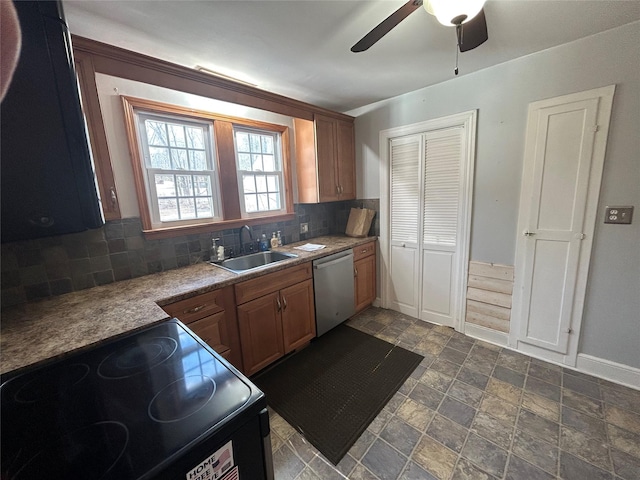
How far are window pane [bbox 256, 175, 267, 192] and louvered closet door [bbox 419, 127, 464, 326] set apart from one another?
1.60m

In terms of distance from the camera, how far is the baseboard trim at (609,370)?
5.76 feet

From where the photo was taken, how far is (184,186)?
2.07m

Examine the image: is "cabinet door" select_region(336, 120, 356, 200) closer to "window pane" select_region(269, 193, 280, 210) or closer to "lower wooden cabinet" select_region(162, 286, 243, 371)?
"window pane" select_region(269, 193, 280, 210)

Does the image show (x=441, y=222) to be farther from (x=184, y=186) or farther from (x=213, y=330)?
(x=184, y=186)

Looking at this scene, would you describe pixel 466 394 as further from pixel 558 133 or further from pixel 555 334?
pixel 558 133

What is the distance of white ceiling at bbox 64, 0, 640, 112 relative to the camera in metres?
1.32

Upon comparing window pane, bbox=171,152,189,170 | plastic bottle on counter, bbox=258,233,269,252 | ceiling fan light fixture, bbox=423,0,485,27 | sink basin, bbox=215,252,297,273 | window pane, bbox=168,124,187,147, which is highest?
ceiling fan light fixture, bbox=423,0,485,27

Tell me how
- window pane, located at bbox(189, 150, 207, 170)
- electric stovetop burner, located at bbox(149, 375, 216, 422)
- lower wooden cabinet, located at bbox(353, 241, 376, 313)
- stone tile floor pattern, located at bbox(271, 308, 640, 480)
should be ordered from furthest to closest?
1. lower wooden cabinet, located at bbox(353, 241, 376, 313)
2. window pane, located at bbox(189, 150, 207, 170)
3. stone tile floor pattern, located at bbox(271, 308, 640, 480)
4. electric stovetop burner, located at bbox(149, 375, 216, 422)

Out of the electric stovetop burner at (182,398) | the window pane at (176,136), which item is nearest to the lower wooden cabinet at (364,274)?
the window pane at (176,136)

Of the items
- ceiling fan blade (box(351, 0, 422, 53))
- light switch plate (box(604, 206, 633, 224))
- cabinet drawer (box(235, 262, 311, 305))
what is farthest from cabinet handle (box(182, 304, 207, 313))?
light switch plate (box(604, 206, 633, 224))

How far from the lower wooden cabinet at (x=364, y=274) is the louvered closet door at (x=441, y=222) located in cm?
56

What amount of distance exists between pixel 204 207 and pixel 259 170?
66cm

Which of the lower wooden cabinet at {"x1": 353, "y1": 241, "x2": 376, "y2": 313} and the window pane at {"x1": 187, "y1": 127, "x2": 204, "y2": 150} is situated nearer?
the window pane at {"x1": 187, "y1": 127, "x2": 204, "y2": 150}

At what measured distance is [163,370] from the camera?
0.83 metres
